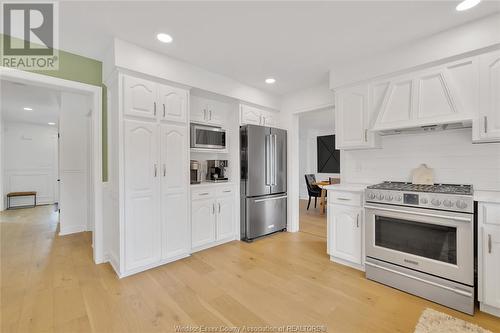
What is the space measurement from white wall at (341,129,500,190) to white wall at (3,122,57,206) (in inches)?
341

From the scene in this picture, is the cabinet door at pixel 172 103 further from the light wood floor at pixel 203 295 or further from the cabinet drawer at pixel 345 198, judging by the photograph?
the cabinet drawer at pixel 345 198

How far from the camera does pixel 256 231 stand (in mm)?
3676

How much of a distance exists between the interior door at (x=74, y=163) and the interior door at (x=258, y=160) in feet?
10.1

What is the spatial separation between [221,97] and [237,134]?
2.08ft

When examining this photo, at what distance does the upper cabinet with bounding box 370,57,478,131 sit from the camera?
2.10 meters

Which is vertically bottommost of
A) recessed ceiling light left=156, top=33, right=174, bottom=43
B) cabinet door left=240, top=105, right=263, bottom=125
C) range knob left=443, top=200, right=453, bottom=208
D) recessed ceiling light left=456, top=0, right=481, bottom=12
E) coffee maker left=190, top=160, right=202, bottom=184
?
range knob left=443, top=200, right=453, bottom=208

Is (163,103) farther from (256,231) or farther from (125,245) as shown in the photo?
(256,231)

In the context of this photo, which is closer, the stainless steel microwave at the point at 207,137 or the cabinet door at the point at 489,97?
the cabinet door at the point at 489,97

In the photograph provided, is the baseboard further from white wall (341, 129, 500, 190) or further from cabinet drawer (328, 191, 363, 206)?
white wall (341, 129, 500, 190)

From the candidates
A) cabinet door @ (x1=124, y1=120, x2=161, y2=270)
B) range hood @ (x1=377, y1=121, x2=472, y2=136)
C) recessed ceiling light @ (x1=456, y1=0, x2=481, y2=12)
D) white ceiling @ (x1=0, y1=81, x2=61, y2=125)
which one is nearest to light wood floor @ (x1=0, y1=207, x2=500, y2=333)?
cabinet door @ (x1=124, y1=120, x2=161, y2=270)

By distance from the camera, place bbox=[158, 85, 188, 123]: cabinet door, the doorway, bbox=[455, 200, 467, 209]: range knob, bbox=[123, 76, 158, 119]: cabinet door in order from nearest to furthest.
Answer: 1. bbox=[455, 200, 467, 209]: range knob
2. bbox=[123, 76, 158, 119]: cabinet door
3. bbox=[158, 85, 188, 123]: cabinet door
4. the doorway

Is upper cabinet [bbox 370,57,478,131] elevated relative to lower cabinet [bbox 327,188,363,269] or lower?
elevated

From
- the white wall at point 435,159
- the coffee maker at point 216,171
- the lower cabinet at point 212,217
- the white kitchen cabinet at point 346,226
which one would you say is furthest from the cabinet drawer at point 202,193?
the white wall at point 435,159

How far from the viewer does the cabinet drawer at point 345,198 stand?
2.60 meters
